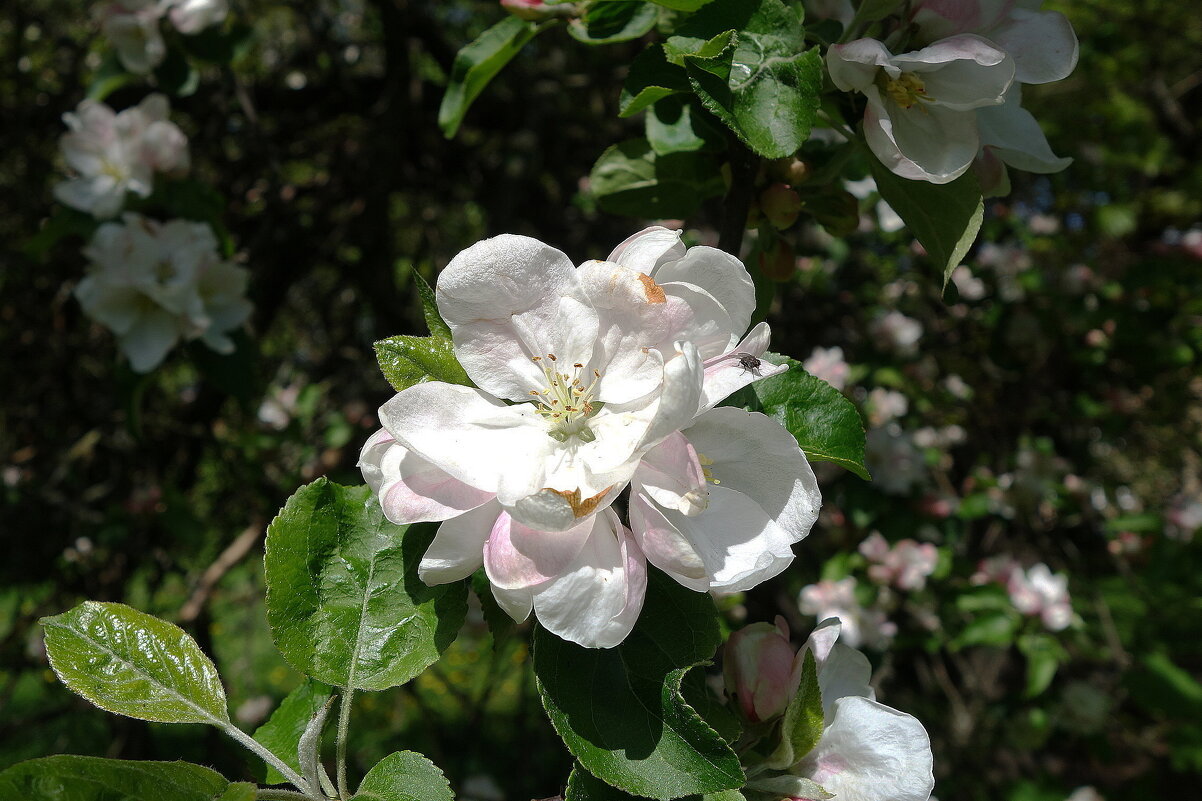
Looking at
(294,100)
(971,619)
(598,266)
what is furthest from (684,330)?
(294,100)

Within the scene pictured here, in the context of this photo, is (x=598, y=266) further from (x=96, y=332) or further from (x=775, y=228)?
(x=96, y=332)

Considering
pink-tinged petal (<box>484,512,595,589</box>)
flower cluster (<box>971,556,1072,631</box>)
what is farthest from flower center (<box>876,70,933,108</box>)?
flower cluster (<box>971,556,1072,631</box>)

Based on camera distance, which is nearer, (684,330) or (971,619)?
(684,330)

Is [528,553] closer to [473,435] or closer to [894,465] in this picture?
[473,435]

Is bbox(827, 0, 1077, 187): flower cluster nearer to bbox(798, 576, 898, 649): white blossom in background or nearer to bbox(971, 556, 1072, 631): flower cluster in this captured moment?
bbox(798, 576, 898, 649): white blossom in background

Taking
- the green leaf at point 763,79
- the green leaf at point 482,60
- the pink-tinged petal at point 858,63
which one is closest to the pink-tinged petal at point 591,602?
the green leaf at point 763,79

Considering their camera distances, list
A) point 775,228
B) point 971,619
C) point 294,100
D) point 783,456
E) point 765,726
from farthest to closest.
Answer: point 294,100
point 971,619
point 775,228
point 765,726
point 783,456
